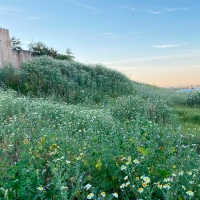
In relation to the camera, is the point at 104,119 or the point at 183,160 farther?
the point at 104,119

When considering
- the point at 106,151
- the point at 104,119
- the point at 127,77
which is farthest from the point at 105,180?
the point at 127,77

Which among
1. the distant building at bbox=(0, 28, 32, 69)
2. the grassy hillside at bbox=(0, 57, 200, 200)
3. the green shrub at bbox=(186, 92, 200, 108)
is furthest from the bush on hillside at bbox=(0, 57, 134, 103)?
the distant building at bbox=(0, 28, 32, 69)

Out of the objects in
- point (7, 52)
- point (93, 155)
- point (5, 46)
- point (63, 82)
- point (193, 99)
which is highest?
point (5, 46)

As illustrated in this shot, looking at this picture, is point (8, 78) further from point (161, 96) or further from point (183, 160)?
point (183, 160)

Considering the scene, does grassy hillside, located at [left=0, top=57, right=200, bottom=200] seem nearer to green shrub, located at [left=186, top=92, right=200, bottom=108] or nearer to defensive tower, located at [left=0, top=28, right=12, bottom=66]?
green shrub, located at [left=186, top=92, right=200, bottom=108]

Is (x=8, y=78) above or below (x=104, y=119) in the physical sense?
above

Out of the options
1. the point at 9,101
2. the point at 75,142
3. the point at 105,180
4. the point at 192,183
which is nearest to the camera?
the point at 192,183

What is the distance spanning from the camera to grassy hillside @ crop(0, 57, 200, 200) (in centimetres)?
231

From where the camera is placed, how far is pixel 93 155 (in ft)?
9.27

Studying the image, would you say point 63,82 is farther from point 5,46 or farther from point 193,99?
point 5,46

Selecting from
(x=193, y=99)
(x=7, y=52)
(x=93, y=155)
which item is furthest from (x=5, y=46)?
(x=93, y=155)

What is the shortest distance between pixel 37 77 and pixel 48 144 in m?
7.60

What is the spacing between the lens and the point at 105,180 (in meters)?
2.57

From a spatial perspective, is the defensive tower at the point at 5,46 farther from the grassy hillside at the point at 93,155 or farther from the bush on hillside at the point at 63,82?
the grassy hillside at the point at 93,155
